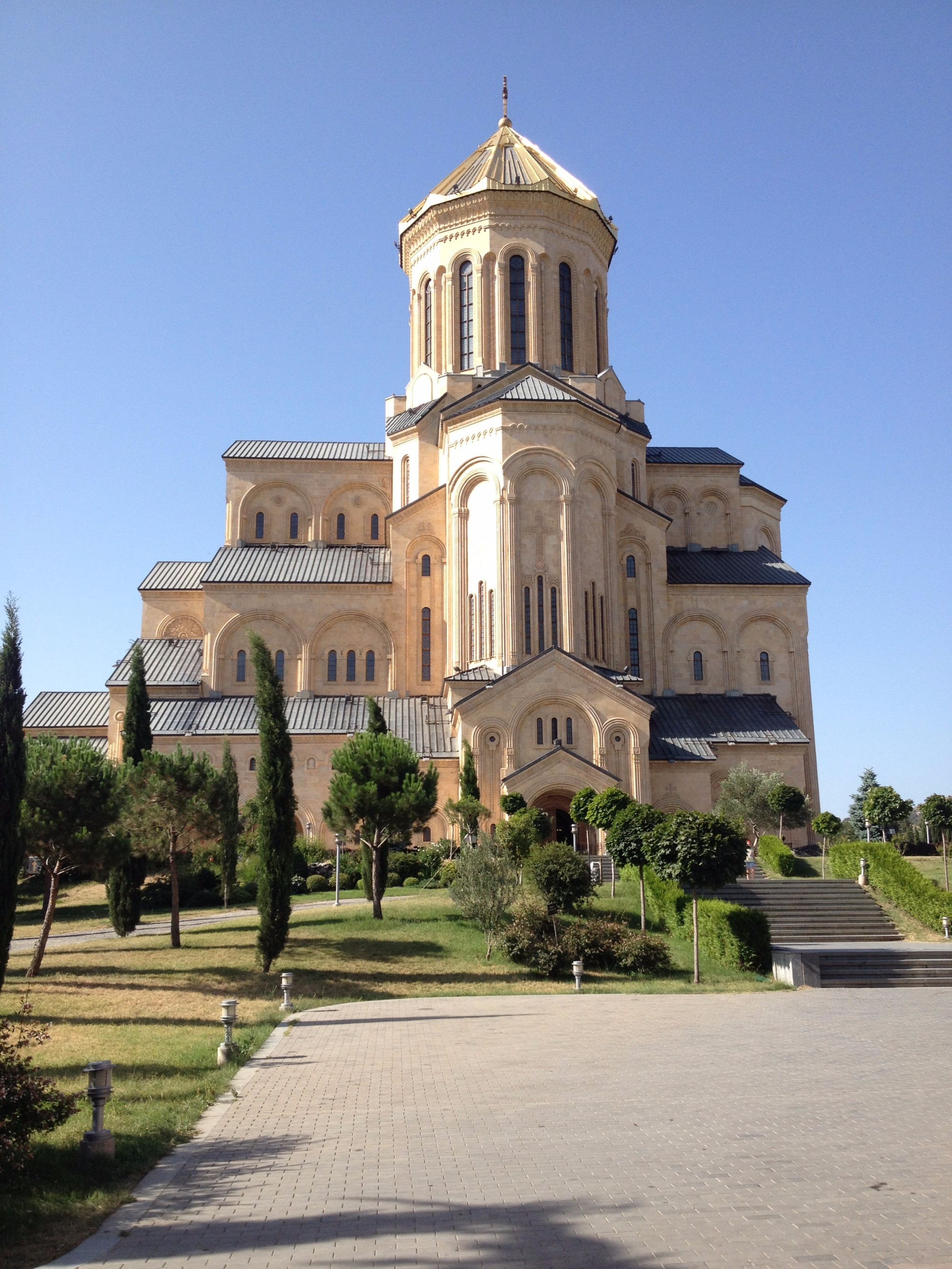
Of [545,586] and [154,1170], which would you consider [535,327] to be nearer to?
[545,586]

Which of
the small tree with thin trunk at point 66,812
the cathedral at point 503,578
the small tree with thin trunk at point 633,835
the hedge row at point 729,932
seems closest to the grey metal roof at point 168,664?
the cathedral at point 503,578

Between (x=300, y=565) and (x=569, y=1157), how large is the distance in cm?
3537

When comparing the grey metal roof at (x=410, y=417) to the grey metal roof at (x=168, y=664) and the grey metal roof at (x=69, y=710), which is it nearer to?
the grey metal roof at (x=168, y=664)

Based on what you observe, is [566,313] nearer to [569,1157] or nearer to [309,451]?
[309,451]

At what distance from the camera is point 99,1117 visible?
838 centimetres

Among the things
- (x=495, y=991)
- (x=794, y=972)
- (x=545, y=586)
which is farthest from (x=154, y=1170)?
(x=545, y=586)

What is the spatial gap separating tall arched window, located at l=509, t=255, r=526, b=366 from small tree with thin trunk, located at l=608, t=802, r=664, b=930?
80.2 ft

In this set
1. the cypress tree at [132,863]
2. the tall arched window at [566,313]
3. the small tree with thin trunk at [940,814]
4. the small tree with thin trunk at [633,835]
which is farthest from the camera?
the tall arched window at [566,313]

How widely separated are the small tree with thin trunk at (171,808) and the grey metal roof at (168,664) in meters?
18.3

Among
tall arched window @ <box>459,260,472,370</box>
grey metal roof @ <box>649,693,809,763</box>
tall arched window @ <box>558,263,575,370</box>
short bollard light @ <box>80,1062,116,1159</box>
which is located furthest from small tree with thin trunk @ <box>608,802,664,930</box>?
tall arched window @ <box>459,260,472,370</box>

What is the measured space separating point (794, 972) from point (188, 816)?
39.6 ft

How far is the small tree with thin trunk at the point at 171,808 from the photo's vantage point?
21.6 meters

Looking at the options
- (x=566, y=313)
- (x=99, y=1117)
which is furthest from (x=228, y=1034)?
(x=566, y=313)

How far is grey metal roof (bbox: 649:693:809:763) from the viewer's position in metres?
36.3
